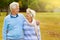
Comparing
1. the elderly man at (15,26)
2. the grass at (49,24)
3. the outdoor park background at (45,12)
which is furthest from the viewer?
the outdoor park background at (45,12)

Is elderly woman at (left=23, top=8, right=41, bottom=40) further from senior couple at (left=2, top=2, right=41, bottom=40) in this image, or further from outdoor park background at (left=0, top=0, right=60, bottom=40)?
outdoor park background at (left=0, top=0, right=60, bottom=40)

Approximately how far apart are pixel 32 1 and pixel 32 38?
5.81m

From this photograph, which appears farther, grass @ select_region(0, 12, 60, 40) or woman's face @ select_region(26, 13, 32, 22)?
grass @ select_region(0, 12, 60, 40)

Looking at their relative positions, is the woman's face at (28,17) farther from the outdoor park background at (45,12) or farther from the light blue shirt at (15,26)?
the outdoor park background at (45,12)

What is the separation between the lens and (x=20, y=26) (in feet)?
7.88

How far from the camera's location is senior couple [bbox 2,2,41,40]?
2.40 m

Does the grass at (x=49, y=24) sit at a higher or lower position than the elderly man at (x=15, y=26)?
lower

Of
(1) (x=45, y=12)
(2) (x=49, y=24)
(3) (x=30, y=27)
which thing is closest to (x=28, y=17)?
(3) (x=30, y=27)

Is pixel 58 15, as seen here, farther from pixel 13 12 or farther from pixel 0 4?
pixel 13 12

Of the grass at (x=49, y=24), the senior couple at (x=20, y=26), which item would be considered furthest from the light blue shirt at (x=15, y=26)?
the grass at (x=49, y=24)

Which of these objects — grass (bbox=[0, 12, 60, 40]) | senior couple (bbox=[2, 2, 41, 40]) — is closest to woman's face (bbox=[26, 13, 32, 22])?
senior couple (bbox=[2, 2, 41, 40])

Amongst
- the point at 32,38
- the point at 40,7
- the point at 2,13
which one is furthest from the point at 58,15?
the point at 32,38

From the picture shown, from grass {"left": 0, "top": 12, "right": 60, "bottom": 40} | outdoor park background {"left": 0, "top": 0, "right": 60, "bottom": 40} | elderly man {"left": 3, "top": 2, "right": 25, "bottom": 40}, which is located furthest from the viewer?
outdoor park background {"left": 0, "top": 0, "right": 60, "bottom": 40}

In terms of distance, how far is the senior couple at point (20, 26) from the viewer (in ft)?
7.88
